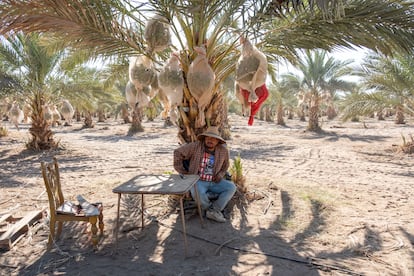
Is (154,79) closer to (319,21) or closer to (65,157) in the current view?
(319,21)

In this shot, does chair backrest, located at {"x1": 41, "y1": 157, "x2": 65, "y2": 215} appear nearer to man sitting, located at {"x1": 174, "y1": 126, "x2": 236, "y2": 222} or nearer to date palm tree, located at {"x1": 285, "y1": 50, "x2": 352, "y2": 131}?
man sitting, located at {"x1": 174, "y1": 126, "x2": 236, "y2": 222}

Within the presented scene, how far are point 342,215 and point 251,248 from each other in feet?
5.33

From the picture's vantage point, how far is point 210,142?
403 cm

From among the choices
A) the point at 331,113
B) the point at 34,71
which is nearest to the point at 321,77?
the point at 34,71

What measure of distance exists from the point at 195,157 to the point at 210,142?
0.90 feet

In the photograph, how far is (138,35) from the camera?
4.29 meters

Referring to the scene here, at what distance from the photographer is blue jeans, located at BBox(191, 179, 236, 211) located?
3.90 m

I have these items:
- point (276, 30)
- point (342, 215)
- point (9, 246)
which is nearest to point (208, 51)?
point (276, 30)

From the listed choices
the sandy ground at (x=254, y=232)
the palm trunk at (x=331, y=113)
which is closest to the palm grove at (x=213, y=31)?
the sandy ground at (x=254, y=232)

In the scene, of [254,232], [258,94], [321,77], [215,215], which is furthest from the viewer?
[321,77]

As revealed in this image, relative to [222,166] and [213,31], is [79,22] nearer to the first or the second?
[213,31]

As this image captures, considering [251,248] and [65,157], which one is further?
[65,157]

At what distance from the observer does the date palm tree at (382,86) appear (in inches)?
360

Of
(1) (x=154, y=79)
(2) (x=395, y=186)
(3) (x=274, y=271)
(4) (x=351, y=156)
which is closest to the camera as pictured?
(3) (x=274, y=271)
